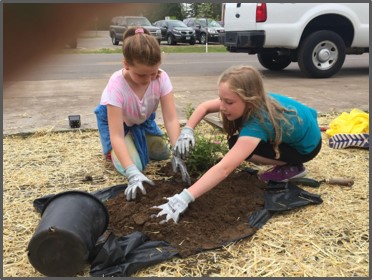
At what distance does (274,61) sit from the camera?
8977 millimetres

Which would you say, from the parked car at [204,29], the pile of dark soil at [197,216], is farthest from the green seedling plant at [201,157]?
the parked car at [204,29]

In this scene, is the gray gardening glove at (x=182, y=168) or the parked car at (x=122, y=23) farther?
the gray gardening glove at (x=182, y=168)

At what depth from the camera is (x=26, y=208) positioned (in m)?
2.71

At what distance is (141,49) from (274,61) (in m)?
6.85

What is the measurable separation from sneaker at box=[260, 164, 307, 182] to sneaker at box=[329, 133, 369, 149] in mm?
891

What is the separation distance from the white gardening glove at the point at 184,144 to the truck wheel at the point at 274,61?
20.3 ft

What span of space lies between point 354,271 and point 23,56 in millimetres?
1983

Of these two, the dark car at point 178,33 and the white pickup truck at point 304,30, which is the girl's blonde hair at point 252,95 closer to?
the white pickup truck at point 304,30

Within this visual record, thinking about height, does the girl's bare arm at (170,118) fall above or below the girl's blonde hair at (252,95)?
below

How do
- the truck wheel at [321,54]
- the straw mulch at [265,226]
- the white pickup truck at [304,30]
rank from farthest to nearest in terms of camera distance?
1. the truck wheel at [321,54]
2. the white pickup truck at [304,30]
3. the straw mulch at [265,226]

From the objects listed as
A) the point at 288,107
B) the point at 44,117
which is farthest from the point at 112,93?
the point at 44,117

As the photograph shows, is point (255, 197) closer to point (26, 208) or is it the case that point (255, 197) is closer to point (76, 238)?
point (76, 238)

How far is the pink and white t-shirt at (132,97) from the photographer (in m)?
2.96

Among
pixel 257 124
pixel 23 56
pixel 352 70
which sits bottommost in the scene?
pixel 352 70
